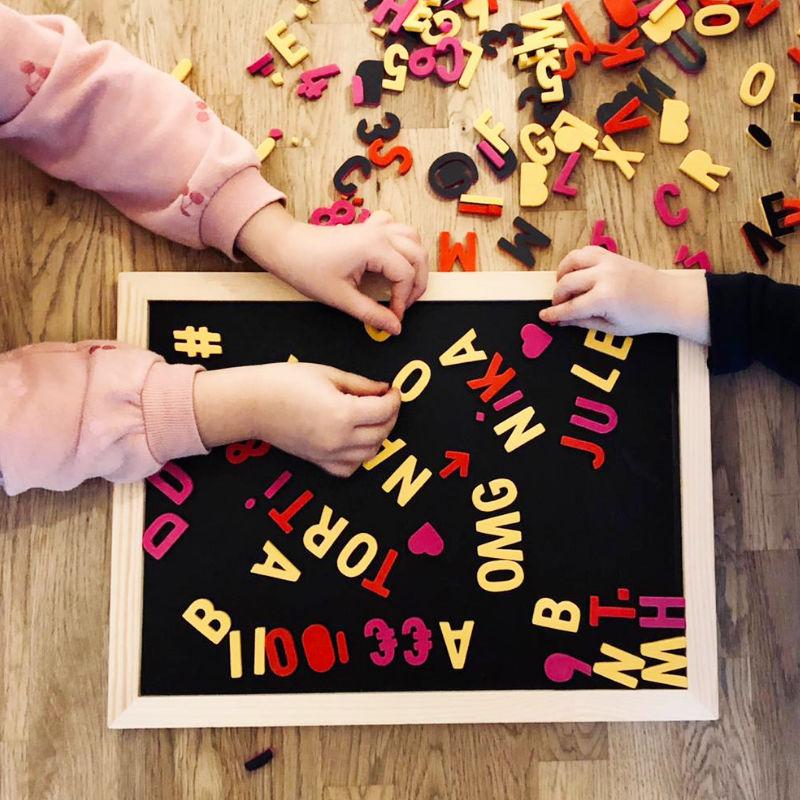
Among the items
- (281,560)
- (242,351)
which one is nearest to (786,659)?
(281,560)

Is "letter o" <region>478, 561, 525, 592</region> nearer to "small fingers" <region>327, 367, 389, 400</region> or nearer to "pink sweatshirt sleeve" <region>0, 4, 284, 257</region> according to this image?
"small fingers" <region>327, 367, 389, 400</region>

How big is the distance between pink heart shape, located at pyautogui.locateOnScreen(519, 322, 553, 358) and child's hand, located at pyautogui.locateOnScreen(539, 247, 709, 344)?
1 cm

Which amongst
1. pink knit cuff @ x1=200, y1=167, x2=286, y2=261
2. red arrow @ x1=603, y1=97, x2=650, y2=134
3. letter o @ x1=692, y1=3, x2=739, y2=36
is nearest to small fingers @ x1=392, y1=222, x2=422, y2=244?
pink knit cuff @ x1=200, y1=167, x2=286, y2=261

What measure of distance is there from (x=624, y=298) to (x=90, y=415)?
1.58 feet

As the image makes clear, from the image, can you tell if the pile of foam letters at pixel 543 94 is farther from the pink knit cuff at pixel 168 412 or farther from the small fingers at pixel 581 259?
the pink knit cuff at pixel 168 412

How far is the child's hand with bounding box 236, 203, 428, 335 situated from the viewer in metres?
0.71

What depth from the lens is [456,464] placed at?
74 centimetres

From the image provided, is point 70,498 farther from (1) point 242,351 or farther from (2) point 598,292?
(2) point 598,292

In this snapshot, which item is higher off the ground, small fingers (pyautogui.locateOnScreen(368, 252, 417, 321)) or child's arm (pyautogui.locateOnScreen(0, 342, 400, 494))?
small fingers (pyautogui.locateOnScreen(368, 252, 417, 321))

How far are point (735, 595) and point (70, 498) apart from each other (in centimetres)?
63

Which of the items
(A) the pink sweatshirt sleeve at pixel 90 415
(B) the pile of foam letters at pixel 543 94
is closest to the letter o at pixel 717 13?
(B) the pile of foam letters at pixel 543 94

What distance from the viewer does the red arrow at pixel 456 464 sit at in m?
0.74

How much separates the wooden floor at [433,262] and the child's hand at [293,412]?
0.13m

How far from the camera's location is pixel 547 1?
764 mm
